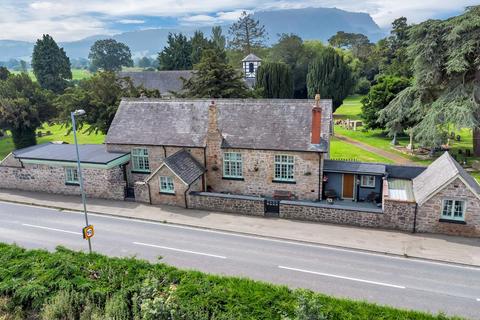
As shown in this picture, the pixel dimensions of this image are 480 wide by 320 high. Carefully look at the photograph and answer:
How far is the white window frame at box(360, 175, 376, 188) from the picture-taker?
85.7 ft

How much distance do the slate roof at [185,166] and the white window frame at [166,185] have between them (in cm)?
99

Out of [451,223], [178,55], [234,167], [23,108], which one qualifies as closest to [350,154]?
[234,167]

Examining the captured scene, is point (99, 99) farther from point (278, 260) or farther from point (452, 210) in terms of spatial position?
point (452, 210)

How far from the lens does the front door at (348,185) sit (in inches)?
1036

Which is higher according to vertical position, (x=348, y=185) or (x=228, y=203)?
(x=348, y=185)

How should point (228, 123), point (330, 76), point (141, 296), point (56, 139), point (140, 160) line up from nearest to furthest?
point (141, 296)
point (228, 123)
point (140, 160)
point (56, 139)
point (330, 76)

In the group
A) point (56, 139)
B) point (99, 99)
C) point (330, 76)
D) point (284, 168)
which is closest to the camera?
point (284, 168)

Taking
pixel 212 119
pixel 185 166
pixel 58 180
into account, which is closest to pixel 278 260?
pixel 185 166

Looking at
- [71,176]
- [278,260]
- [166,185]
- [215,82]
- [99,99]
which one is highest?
[215,82]

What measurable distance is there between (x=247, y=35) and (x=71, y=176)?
7405 cm

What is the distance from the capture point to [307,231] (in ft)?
71.0

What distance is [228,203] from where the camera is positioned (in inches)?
968

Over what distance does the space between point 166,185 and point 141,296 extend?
13.7 meters

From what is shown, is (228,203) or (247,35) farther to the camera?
(247,35)
